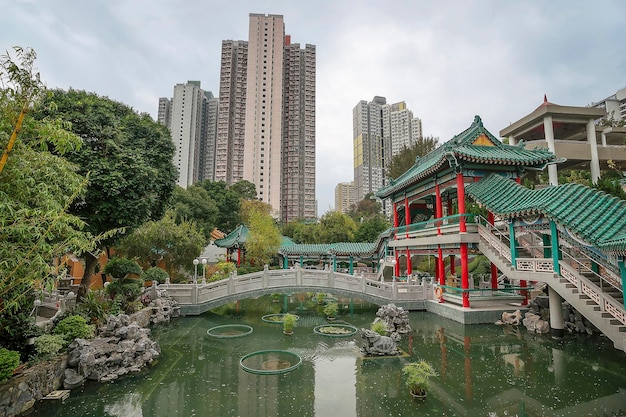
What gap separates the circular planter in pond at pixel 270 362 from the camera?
6.72 meters

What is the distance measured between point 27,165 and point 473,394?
299 inches

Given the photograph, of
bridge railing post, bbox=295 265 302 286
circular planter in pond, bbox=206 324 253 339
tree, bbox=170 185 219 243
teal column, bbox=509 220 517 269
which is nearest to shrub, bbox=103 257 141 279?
circular planter in pond, bbox=206 324 253 339

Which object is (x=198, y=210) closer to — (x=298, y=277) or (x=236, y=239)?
(x=236, y=239)

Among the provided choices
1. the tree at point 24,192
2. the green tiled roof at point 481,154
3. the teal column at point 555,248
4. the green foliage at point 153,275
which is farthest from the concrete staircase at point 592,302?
the green foliage at point 153,275

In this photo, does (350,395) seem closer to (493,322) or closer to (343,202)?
(493,322)

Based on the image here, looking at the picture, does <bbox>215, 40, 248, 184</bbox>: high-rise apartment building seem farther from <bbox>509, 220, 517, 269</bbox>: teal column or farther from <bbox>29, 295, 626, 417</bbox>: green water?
<bbox>509, 220, 517, 269</bbox>: teal column

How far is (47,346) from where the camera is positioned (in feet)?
19.3

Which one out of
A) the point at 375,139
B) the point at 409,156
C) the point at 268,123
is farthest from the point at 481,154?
the point at 375,139

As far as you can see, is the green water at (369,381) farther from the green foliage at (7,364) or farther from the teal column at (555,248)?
the teal column at (555,248)

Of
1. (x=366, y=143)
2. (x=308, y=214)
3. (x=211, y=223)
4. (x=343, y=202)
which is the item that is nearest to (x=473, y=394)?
(x=211, y=223)

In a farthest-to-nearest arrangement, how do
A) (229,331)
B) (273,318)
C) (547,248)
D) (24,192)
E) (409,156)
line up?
(409,156)
(273,318)
(229,331)
(547,248)
(24,192)

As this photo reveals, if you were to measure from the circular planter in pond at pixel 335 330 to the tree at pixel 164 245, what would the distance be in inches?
362

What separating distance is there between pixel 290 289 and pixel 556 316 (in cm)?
851

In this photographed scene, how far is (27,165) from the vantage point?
424cm
